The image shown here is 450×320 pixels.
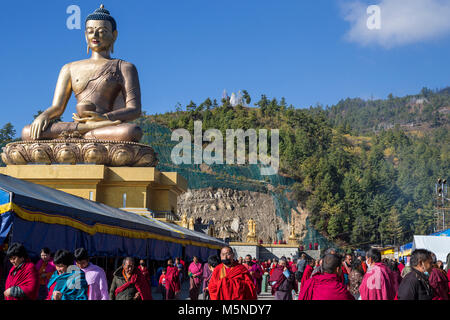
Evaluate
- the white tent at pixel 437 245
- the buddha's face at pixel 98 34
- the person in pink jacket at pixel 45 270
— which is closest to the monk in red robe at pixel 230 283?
the person in pink jacket at pixel 45 270

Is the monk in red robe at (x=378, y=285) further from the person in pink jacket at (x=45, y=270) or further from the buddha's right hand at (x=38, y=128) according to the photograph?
the buddha's right hand at (x=38, y=128)

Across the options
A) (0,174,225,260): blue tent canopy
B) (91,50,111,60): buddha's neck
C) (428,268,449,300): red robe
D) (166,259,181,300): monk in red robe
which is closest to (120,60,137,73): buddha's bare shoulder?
(91,50,111,60): buddha's neck

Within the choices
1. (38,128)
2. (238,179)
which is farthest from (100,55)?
(238,179)

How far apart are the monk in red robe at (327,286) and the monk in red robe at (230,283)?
40.6 inches

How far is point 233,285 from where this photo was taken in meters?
5.29

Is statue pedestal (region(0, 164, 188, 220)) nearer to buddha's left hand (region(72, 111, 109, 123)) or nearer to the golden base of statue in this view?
the golden base of statue

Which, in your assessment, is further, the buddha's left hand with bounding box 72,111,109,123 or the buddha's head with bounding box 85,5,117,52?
the buddha's head with bounding box 85,5,117,52

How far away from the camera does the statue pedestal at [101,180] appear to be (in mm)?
16641

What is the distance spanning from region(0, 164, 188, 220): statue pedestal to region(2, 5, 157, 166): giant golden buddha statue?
0.36 meters

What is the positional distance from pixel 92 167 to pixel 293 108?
72.3 metres

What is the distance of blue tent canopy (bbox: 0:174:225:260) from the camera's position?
22.8 feet

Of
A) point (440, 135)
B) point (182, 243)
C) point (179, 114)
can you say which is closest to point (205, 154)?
point (179, 114)

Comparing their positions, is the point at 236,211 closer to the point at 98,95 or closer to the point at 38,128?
the point at 98,95

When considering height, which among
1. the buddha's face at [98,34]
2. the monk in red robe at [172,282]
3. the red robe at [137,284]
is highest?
Answer: the buddha's face at [98,34]
